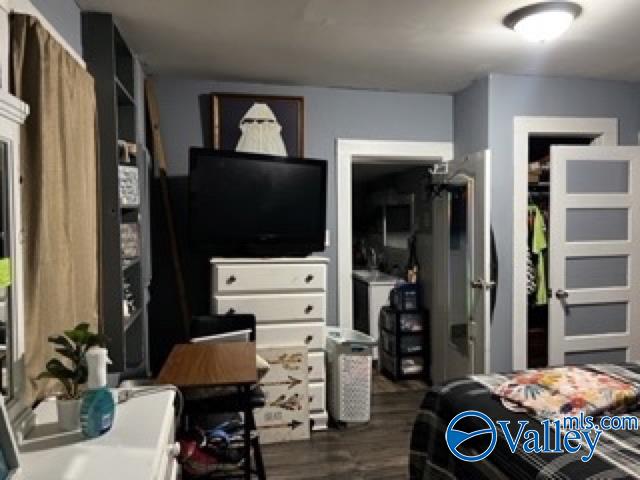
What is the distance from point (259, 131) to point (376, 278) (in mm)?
2191

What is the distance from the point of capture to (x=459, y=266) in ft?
11.7

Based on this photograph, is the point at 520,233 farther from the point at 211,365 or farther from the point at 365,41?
the point at 211,365

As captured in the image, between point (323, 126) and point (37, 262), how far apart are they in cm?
250

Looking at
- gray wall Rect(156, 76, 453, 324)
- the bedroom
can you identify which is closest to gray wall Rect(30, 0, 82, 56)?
the bedroom

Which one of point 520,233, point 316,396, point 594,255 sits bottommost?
point 316,396

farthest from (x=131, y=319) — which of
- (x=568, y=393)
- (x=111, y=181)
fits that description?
(x=568, y=393)

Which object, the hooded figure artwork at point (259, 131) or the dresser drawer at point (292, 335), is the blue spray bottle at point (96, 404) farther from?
the hooded figure artwork at point (259, 131)

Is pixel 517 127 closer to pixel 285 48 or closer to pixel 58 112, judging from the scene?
pixel 285 48

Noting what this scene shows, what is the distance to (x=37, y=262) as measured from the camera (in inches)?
58.1

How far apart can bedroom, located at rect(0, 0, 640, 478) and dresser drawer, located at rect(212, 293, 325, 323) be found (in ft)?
0.05

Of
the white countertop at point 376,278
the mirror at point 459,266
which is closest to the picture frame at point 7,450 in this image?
the mirror at point 459,266

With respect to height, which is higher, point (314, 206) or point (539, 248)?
point (314, 206)

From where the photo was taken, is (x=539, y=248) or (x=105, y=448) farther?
(x=539, y=248)

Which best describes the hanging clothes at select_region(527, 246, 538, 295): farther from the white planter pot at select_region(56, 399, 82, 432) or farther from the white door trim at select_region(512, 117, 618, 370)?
the white planter pot at select_region(56, 399, 82, 432)
